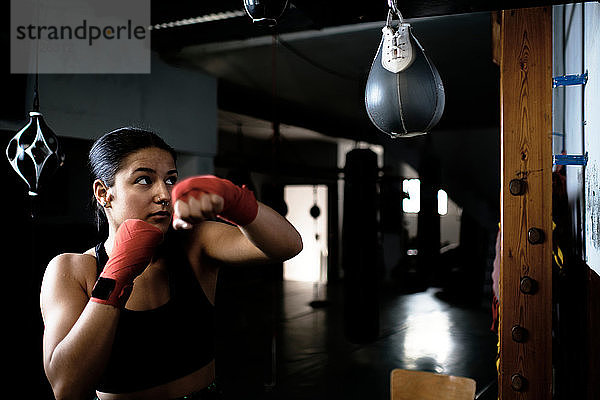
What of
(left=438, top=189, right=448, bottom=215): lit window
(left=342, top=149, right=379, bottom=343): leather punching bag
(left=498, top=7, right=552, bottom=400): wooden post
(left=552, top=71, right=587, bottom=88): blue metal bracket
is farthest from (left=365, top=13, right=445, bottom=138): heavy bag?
(left=342, top=149, right=379, bottom=343): leather punching bag

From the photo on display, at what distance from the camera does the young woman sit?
1.14m

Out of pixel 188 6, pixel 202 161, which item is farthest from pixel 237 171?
pixel 188 6

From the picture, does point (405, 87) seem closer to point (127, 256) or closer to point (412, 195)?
point (127, 256)

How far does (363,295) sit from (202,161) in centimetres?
255

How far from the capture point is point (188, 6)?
3.15 m

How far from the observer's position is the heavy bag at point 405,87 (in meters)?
1.72

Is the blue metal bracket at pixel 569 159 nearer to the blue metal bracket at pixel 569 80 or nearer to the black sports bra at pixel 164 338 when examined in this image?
the blue metal bracket at pixel 569 80

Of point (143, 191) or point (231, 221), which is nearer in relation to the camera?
point (231, 221)

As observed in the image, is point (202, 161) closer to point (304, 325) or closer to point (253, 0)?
point (304, 325)

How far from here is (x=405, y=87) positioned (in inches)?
67.6

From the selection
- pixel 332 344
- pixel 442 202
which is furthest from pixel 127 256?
pixel 442 202

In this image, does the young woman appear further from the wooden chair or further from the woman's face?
the wooden chair

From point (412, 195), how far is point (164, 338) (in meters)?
5.37

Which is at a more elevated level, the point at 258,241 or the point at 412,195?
the point at 412,195
